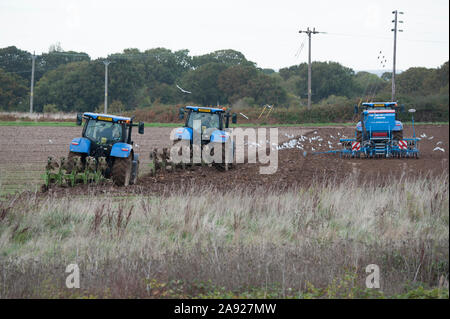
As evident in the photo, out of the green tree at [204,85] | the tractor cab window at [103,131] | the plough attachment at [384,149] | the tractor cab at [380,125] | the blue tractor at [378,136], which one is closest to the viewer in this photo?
the tractor cab window at [103,131]

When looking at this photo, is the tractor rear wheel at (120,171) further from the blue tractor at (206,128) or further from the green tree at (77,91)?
the green tree at (77,91)

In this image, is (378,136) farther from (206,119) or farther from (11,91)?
(11,91)

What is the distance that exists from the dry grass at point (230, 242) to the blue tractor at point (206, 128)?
6.82m

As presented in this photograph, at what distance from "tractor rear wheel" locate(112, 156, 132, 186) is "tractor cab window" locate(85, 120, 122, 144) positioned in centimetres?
95

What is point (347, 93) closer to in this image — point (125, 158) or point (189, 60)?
point (189, 60)

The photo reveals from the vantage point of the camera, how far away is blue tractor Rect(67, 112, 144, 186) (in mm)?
14266

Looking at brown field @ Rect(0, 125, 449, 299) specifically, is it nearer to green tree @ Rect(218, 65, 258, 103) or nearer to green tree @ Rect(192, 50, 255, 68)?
green tree @ Rect(218, 65, 258, 103)

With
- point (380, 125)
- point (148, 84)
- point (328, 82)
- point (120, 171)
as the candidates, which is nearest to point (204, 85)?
point (148, 84)

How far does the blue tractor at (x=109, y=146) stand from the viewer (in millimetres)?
14266

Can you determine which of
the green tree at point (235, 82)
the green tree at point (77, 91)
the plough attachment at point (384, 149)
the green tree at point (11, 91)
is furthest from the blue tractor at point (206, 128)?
the green tree at point (77, 91)

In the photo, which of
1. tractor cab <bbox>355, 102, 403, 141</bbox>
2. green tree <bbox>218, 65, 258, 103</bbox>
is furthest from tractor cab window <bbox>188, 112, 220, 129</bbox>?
green tree <bbox>218, 65, 258, 103</bbox>

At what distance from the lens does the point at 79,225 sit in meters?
8.61

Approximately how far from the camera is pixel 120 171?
1425cm

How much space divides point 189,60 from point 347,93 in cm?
2349
